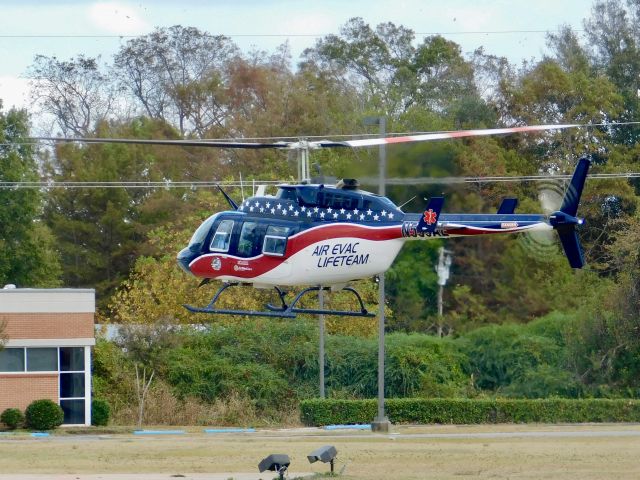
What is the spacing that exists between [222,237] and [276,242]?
4.16ft

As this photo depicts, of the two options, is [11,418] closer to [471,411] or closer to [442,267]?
[471,411]

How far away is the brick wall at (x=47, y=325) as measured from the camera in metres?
52.0

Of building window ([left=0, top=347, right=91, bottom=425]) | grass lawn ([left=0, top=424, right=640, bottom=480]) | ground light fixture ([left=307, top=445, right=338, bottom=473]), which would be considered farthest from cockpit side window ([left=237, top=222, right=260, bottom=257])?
building window ([left=0, top=347, right=91, bottom=425])

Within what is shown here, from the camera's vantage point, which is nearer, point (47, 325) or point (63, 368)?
point (47, 325)

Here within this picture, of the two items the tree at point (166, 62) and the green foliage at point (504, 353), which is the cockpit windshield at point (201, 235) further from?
the tree at point (166, 62)

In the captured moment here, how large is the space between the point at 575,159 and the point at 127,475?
121ft

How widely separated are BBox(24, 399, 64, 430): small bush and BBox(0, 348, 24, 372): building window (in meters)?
2.06

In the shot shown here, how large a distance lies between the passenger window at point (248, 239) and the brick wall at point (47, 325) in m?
24.4

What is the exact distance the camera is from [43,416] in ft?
164

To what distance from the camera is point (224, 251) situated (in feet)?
97.0

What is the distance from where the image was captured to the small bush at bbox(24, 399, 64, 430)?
164 ft

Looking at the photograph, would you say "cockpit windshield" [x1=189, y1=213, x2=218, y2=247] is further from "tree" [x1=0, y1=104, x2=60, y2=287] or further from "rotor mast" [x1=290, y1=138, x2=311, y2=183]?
"tree" [x1=0, y1=104, x2=60, y2=287]

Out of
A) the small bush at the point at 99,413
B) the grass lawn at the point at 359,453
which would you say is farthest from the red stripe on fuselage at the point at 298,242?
the small bush at the point at 99,413

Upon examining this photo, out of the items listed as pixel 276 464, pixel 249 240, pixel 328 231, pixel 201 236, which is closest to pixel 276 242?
pixel 249 240
